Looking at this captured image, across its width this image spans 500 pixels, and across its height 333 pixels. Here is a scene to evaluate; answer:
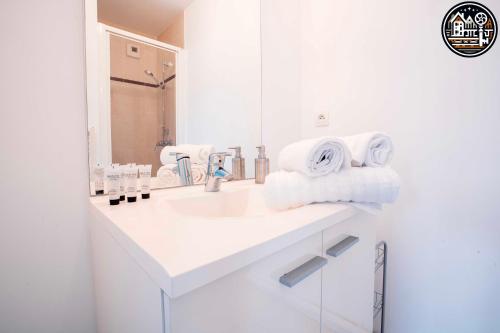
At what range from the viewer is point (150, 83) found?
2.63 feet

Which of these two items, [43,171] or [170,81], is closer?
[43,171]

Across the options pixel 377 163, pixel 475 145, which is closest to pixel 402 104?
pixel 475 145

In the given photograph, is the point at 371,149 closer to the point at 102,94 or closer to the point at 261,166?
the point at 261,166

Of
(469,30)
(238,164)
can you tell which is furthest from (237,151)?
(469,30)

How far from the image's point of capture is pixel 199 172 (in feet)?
3.16

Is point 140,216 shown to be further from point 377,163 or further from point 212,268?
point 377,163

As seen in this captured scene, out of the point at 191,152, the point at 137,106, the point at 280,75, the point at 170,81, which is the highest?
the point at 280,75

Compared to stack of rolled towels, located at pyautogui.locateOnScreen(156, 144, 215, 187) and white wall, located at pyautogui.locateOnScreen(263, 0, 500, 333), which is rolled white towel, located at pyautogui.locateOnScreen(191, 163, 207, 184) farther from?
white wall, located at pyautogui.locateOnScreen(263, 0, 500, 333)

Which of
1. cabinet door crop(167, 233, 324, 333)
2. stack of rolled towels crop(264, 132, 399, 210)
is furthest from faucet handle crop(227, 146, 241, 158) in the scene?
cabinet door crop(167, 233, 324, 333)

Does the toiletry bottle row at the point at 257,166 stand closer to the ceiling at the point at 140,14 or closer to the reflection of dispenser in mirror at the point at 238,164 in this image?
the reflection of dispenser in mirror at the point at 238,164

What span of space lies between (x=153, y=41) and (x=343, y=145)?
2.42ft

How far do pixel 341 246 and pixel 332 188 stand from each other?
151 millimetres

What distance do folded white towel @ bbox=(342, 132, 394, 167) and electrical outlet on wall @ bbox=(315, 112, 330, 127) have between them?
47 centimetres

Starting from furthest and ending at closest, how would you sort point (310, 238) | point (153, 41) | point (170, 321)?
point (153, 41)
point (310, 238)
point (170, 321)
